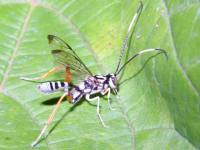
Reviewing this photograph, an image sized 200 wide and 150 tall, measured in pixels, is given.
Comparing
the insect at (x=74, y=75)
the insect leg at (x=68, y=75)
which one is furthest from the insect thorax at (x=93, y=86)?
the insect leg at (x=68, y=75)

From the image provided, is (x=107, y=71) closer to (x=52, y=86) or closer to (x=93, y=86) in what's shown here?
(x=93, y=86)

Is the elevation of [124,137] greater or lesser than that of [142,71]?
lesser

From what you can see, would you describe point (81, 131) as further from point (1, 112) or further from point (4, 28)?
point (4, 28)

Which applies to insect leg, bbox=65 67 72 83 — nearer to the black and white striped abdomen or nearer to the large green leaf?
the black and white striped abdomen

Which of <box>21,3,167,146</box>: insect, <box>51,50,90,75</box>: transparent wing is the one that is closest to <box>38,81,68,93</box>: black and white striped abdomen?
<box>21,3,167,146</box>: insect

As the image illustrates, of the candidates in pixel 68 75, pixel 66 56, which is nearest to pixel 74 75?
pixel 68 75

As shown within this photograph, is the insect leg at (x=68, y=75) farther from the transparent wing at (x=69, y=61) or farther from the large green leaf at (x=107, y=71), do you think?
the large green leaf at (x=107, y=71)

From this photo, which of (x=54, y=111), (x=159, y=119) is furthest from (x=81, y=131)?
(x=159, y=119)
